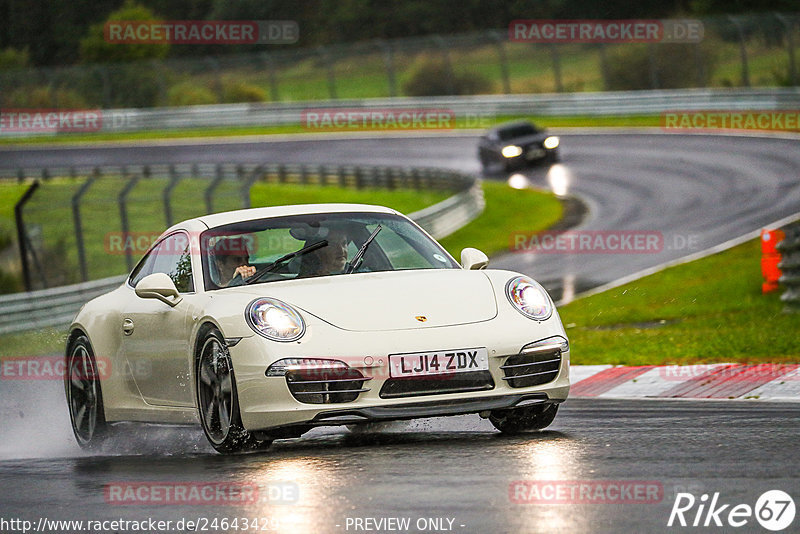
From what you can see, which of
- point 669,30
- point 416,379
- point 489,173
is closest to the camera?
point 416,379

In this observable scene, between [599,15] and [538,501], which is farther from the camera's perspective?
[599,15]

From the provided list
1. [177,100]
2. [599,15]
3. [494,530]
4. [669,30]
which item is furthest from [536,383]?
[599,15]

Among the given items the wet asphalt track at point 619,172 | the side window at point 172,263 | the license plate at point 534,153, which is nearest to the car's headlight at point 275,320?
the side window at point 172,263

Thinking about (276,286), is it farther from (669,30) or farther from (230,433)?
(669,30)

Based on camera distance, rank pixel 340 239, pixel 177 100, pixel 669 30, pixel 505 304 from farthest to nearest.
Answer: pixel 177 100 → pixel 669 30 → pixel 340 239 → pixel 505 304

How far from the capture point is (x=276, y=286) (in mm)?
7348

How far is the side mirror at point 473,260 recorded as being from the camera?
7.93m

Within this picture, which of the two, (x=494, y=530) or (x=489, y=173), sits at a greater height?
(x=494, y=530)

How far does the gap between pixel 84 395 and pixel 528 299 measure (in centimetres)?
303

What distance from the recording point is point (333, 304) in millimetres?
7039

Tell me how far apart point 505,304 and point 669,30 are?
120 ft

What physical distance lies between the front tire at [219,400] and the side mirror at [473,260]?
1642 mm

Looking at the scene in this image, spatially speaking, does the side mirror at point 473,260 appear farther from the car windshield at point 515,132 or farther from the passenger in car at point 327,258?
the car windshield at point 515,132

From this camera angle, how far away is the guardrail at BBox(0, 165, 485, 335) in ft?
62.0
